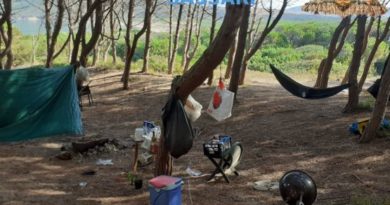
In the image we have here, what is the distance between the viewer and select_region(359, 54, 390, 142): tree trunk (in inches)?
257

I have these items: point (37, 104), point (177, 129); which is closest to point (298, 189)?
point (177, 129)

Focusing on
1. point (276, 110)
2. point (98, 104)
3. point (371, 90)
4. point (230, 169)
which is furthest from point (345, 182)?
point (98, 104)

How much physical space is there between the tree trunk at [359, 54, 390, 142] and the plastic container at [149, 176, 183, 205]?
11.1ft

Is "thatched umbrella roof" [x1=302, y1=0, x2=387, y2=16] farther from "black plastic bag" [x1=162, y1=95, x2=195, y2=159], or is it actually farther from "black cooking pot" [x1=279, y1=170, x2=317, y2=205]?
"black cooking pot" [x1=279, y1=170, x2=317, y2=205]

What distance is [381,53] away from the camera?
90.6 ft

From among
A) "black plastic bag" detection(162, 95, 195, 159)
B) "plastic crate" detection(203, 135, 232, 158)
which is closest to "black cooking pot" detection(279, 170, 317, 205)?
"black plastic bag" detection(162, 95, 195, 159)

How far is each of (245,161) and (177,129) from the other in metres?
2.05

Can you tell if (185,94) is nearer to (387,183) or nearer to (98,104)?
(387,183)

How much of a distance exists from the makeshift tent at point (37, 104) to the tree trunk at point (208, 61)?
258cm

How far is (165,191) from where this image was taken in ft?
14.5

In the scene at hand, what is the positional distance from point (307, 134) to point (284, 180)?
3312 mm

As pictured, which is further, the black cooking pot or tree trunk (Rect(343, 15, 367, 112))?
tree trunk (Rect(343, 15, 367, 112))

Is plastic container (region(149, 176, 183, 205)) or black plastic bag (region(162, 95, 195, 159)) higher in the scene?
black plastic bag (region(162, 95, 195, 159))

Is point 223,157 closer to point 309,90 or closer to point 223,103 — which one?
point 223,103
